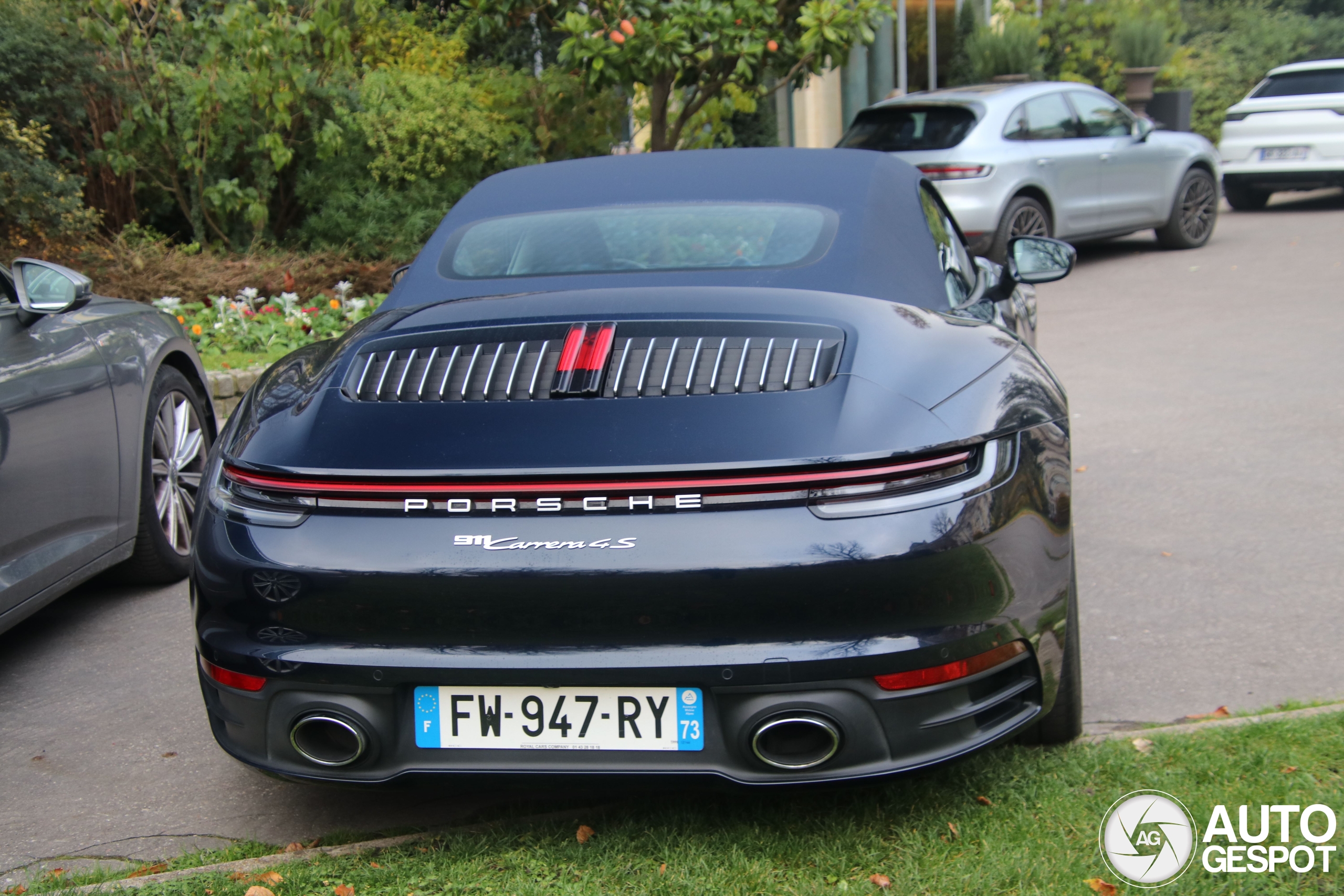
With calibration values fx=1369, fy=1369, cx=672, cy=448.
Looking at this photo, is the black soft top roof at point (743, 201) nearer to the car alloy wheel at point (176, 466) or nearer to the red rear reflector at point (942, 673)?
the red rear reflector at point (942, 673)

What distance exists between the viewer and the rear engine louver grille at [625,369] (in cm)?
269

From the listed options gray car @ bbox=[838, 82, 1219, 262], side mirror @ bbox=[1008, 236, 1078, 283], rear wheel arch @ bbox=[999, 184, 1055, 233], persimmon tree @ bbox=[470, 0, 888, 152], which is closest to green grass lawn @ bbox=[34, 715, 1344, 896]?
side mirror @ bbox=[1008, 236, 1078, 283]

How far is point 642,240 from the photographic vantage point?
368 centimetres

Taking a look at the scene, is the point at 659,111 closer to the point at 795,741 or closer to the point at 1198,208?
the point at 1198,208

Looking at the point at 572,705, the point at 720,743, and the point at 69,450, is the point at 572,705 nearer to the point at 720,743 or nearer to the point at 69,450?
the point at 720,743

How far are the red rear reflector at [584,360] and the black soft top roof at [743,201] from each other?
45cm

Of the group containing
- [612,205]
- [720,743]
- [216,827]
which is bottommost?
[216,827]

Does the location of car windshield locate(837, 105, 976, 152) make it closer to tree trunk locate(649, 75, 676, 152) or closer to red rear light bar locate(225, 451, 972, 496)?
tree trunk locate(649, 75, 676, 152)

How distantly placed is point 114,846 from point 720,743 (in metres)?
1.51

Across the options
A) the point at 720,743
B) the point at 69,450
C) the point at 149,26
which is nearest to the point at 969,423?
the point at 720,743

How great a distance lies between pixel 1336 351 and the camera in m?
8.09

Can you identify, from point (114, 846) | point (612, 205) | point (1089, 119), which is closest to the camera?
point (114, 846)

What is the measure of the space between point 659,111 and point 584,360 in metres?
9.24

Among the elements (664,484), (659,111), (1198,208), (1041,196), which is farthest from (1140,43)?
(664,484)
